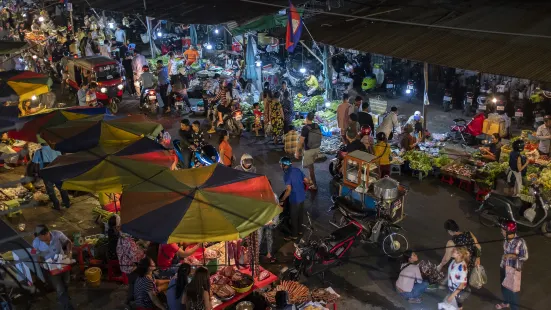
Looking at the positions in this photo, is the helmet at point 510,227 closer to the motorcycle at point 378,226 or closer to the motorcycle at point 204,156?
the motorcycle at point 378,226

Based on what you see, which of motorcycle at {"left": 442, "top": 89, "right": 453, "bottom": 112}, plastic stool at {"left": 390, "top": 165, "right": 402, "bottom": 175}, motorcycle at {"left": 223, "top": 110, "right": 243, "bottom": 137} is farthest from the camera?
motorcycle at {"left": 442, "top": 89, "right": 453, "bottom": 112}

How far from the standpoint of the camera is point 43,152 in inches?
468

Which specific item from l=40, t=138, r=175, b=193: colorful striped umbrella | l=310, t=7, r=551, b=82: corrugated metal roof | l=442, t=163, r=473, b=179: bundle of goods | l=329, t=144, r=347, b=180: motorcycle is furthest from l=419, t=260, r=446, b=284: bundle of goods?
l=310, t=7, r=551, b=82: corrugated metal roof

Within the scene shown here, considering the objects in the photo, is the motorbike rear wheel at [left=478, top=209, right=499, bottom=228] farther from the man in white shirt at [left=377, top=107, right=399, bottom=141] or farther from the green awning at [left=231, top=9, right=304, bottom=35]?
the green awning at [left=231, top=9, right=304, bottom=35]

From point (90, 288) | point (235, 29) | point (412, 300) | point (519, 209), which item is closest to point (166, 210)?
point (90, 288)

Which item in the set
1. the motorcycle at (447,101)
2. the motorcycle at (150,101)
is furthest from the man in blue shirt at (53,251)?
the motorcycle at (447,101)

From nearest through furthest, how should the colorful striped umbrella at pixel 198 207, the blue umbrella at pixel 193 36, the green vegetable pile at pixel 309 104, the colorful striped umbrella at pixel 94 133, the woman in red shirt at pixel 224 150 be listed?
the colorful striped umbrella at pixel 198 207
the colorful striped umbrella at pixel 94 133
the woman in red shirt at pixel 224 150
the green vegetable pile at pixel 309 104
the blue umbrella at pixel 193 36

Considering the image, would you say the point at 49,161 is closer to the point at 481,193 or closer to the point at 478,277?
the point at 478,277

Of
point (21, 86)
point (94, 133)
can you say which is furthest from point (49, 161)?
point (21, 86)

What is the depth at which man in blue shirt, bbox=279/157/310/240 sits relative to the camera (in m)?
9.91

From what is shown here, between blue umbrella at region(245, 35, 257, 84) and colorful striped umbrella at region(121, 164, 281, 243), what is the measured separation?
1134 centimetres

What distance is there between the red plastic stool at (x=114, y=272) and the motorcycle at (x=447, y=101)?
12.6 meters

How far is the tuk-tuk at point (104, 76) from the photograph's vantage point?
64.2ft

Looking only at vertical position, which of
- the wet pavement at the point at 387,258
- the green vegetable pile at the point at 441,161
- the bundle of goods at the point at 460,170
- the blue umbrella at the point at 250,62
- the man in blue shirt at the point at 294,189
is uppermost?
the blue umbrella at the point at 250,62
